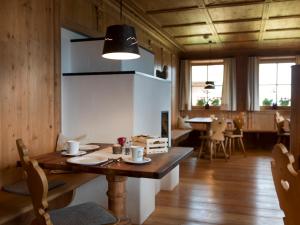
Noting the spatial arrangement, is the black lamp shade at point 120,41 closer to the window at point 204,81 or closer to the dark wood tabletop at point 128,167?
the dark wood tabletop at point 128,167

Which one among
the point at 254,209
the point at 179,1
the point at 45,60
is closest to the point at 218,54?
the point at 179,1

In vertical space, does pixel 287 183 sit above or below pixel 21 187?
above

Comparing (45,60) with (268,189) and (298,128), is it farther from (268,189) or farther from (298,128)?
(268,189)

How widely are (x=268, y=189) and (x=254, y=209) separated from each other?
2.96 feet

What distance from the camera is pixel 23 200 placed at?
220 cm

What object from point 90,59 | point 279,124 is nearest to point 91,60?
point 90,59

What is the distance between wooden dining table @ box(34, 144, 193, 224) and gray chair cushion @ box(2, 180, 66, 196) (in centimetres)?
25

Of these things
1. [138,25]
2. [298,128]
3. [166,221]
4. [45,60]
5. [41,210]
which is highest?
[138,25]

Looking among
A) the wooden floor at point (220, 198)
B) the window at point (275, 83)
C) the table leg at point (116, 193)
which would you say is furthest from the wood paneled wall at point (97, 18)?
the window at point (275, 83)

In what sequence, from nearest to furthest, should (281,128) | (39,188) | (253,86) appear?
(39,188), (281,128), (253,86)

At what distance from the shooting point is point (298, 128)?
9.39ft

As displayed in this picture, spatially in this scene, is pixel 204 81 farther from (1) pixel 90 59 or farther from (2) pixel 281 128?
(1) pixel 90 59

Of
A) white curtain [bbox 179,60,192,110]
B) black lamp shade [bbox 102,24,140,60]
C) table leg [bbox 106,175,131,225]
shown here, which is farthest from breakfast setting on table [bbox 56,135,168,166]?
white curtain [bbox 179,60,192,110]

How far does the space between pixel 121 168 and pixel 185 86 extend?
6.81m
